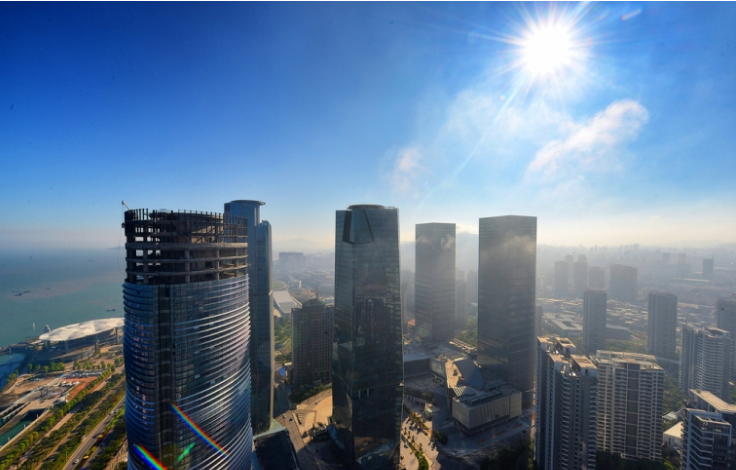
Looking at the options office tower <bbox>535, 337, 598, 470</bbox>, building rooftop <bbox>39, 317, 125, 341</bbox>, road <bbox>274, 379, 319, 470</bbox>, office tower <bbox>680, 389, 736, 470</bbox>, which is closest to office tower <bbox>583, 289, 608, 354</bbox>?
office tower <bbox>680, 389, 736, 470</bbox>

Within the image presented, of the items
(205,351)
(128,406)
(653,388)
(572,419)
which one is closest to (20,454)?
(128,406)

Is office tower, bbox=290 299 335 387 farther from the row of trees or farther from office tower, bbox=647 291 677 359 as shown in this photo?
office tower, bbox=647 291 677 359

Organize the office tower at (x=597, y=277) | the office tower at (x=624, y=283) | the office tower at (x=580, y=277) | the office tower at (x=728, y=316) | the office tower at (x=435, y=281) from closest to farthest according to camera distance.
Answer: the office tower at (x=728, y=316) < the office tower at (x=435, y=281) < the office tower at (x=624, y=283) < the office tower at (x=597, y=277) < the office tower at (x=580, y=277)

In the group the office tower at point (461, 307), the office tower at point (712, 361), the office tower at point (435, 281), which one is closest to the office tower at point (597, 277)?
the office tower at point (461, 307)

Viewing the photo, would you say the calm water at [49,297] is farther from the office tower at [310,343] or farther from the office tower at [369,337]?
the office tower at [369,337]

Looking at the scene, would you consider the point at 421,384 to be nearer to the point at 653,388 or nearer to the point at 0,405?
the point at 653,388
